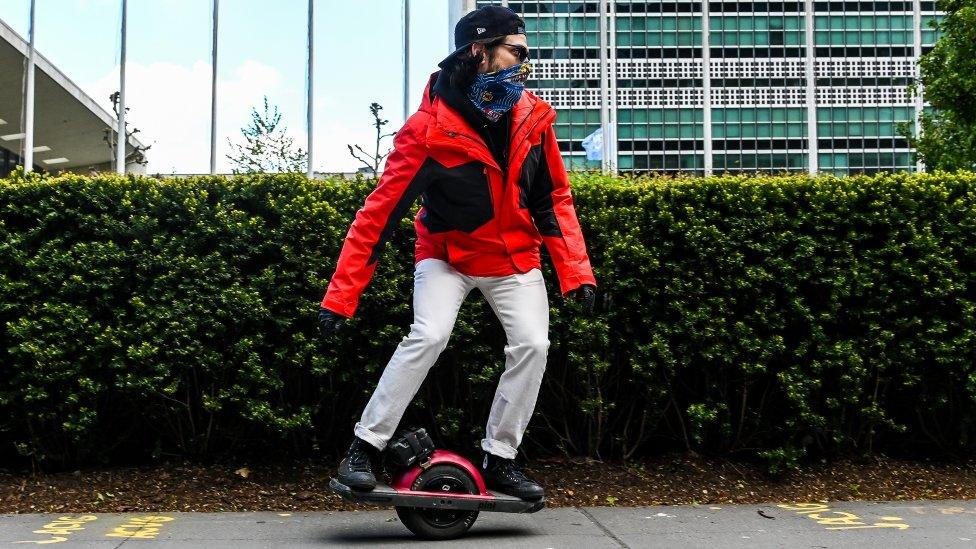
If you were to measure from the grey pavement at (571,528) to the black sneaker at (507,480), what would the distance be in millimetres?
181

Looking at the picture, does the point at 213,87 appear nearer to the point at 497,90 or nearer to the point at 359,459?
the point at 497,90

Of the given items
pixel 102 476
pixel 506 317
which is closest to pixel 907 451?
pixel 506 317

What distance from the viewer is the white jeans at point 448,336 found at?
404 cm

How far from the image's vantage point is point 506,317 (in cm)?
425

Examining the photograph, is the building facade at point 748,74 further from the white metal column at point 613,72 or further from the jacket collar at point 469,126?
the jacket collar at point 469,126

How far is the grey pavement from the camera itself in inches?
160

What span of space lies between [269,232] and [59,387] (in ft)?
4.36

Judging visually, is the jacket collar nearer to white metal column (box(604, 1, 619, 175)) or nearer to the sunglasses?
the sunglasses

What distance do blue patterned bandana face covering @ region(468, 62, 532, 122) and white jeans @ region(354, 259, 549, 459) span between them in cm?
68

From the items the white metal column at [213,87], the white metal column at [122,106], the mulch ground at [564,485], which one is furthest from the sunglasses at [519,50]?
the white metal column at [122,106]

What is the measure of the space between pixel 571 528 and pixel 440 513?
0.61 meters

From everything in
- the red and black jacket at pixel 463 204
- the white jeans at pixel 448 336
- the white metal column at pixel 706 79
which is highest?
the white metal column at pixel 706 79

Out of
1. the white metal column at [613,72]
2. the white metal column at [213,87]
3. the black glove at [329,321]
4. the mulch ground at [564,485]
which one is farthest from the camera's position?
the white metal column at [613,72]

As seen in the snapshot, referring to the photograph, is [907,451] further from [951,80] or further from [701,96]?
[701,96]
